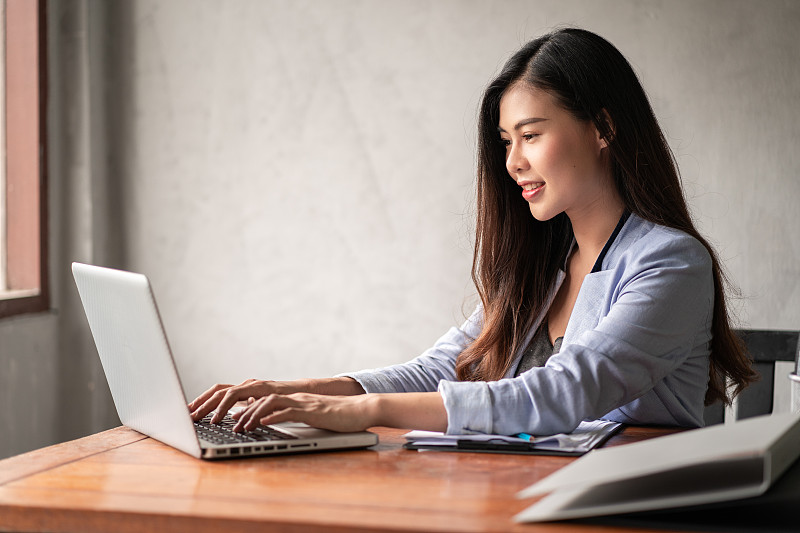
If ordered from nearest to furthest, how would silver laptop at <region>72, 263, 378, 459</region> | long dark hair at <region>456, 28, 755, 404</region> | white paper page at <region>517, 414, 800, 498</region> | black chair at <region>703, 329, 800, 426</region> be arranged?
1. white paper page at <region>517, 414, 800, 498</region>
2. silver laptop at <region>72, 263, 378, 459</region>
3. long dark hair at <region>456, 28, 755, 404</region>
4. black chair at <region>703, 329, 800, 426</region>

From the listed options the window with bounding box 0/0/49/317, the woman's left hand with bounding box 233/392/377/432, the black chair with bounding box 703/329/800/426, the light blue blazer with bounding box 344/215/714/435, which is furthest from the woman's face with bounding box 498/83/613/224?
the window with bounding box 0/0/49/317

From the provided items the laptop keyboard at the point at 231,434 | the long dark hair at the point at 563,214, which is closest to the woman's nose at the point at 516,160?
the long dark hair at the point at 563,214

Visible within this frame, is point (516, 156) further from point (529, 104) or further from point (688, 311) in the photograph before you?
point (688, 311)

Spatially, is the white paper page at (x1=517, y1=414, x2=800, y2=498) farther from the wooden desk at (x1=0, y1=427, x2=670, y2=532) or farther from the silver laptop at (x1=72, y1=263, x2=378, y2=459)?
the silver laptop at (x1=72, y1=263, x2=378, y2=459)

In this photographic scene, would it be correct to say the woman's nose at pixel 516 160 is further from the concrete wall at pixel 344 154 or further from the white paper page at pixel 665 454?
the concrete wall at pixel 344 154

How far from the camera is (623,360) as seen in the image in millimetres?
1221

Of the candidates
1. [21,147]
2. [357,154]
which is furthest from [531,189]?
[21,147]

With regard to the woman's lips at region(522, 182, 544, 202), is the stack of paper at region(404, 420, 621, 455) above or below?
below

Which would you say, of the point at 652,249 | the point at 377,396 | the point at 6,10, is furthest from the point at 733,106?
the point at 6,10

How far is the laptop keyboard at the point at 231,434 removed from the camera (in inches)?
43.3

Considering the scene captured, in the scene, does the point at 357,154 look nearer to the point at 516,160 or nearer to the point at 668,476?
the point at 516,160

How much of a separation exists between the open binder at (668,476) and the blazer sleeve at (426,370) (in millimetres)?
718

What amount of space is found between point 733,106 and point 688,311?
141cm

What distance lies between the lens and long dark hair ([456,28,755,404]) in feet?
4.93
